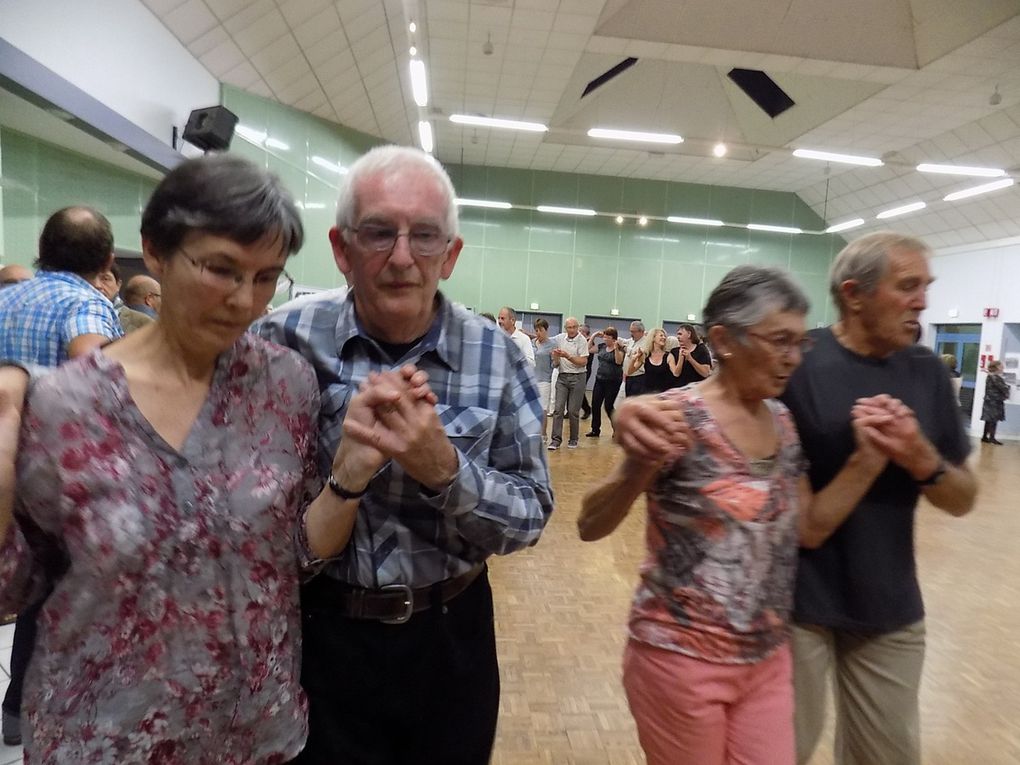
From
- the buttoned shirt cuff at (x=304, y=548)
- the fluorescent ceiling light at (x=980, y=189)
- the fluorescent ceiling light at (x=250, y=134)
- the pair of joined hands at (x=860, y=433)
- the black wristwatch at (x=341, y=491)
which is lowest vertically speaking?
the buttoned shirt cuff at (x=304, y=548)

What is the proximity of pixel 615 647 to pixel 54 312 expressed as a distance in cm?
291

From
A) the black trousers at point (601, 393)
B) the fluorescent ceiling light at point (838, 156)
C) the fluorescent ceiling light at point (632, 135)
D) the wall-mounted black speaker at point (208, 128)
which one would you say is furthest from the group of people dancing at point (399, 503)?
the fluorescent ceiling light at point (838, 156)

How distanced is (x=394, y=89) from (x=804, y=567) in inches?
432

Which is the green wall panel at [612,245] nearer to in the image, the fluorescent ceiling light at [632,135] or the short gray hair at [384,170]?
the fluorescent ceiling light at [632,135]

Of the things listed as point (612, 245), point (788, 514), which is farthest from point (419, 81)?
point (788, 514)

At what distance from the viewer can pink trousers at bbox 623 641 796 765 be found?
143cm

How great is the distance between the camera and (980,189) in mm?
12938

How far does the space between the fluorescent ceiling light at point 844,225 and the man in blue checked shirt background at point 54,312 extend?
55.5ft

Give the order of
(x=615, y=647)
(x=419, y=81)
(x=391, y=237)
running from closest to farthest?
1. (x=391, y=237)
2. (x=615, y=647)
3. (x=419, y=81)

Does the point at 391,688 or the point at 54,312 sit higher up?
the point at 54,312

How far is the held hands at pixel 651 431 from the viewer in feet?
4.47

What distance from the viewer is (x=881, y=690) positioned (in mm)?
1655

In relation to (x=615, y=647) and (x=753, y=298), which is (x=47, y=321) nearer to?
(x=753, y=298)

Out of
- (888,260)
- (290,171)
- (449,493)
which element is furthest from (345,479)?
(290,171)
